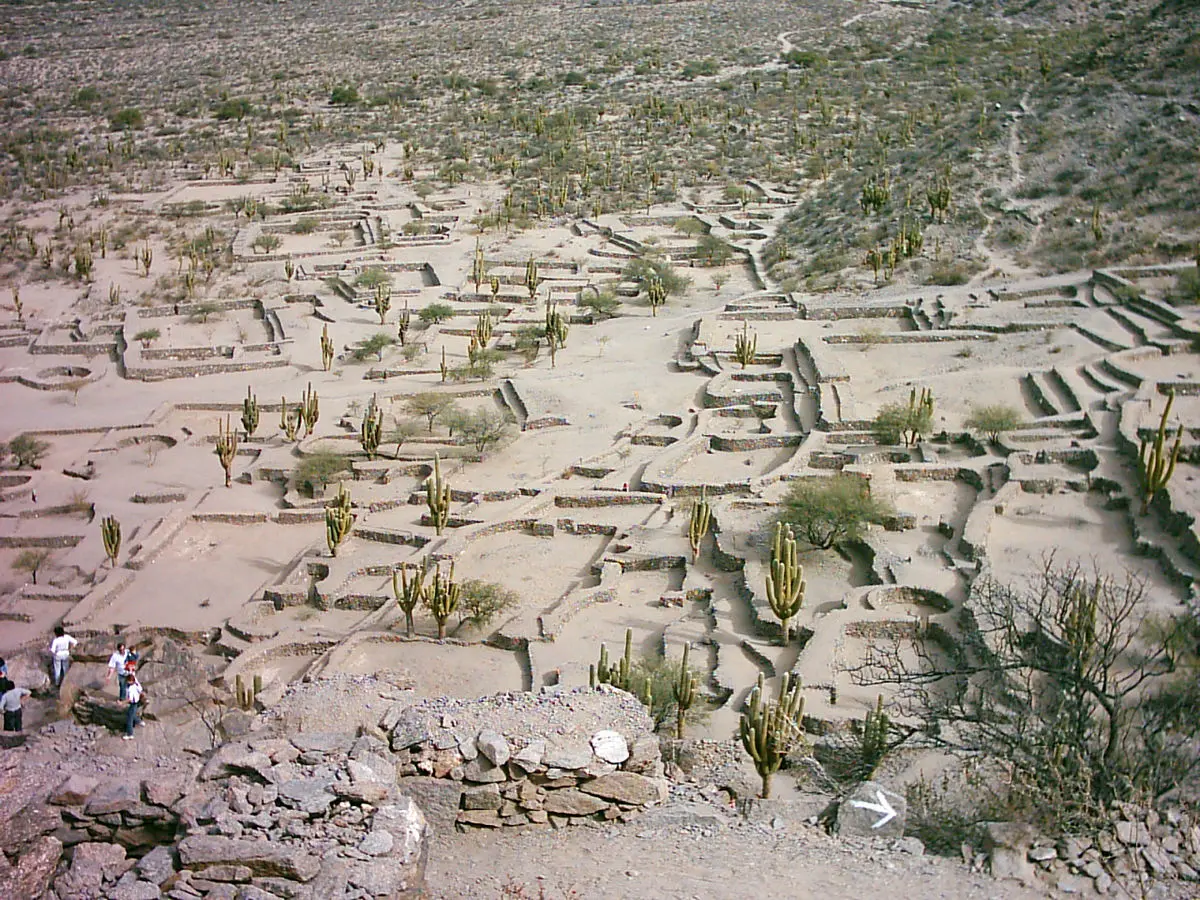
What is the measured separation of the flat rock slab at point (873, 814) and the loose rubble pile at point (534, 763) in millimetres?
1442

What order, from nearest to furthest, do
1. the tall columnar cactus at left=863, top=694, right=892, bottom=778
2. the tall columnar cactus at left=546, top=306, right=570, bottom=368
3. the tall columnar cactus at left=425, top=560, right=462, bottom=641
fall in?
the tall columnar cactus at left=863, top=694, right=892, bottom=778 < the tall columnar cactus at left=425, top=560, right=462, bottom=641 < the tall columnar cactus at left=546, top=306, right=570, bottom=368

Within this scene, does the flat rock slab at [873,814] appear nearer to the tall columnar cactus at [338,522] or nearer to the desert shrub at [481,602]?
the desert shrub at [481,602]

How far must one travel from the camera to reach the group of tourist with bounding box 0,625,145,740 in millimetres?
14500

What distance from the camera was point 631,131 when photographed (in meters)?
51.0

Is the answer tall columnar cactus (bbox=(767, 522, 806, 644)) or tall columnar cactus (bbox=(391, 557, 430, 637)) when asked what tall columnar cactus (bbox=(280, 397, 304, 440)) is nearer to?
tall columnar cactus (bbox=(391, 557, 430, 637))

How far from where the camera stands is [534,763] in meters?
10.9

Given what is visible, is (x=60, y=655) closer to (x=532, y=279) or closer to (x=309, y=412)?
(x=309, y=412)

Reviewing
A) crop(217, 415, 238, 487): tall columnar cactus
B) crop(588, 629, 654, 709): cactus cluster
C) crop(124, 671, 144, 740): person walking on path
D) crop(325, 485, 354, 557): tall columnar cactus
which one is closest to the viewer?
crop(588, 629, 654, 709): cactus cluster

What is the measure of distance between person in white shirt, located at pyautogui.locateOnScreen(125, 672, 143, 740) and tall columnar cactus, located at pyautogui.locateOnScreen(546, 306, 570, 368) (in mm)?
15164

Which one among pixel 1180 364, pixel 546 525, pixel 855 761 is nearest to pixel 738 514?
pixel 546 525

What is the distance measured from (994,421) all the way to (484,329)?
39.9 ft

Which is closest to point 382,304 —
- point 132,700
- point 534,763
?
point 132,700

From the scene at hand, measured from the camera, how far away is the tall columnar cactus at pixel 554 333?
29.2m

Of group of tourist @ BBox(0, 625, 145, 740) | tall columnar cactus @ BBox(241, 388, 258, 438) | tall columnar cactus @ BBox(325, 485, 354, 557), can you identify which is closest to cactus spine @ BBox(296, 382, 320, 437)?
tall columnar cactus @ BBox(241, 388, 258, 438)
